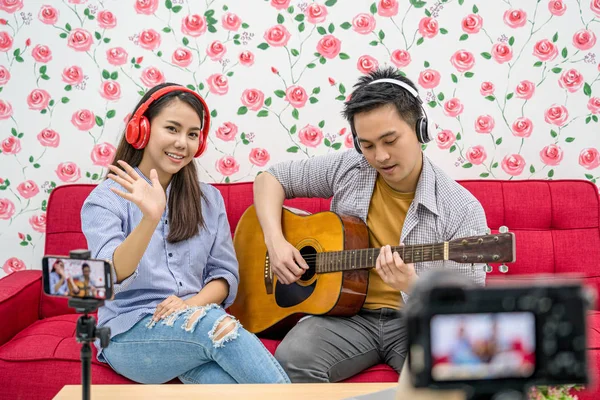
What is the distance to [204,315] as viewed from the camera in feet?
5.52

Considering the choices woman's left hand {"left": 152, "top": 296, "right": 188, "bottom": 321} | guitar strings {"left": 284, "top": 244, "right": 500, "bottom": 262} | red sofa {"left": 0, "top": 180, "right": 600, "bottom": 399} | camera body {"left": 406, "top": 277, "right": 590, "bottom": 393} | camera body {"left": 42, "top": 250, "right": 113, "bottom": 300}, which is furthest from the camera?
red sofa {"left": 0, "top": 180, "right": 600, "bottom": 399}

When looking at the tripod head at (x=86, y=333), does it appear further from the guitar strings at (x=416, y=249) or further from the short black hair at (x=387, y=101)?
the short black hair at (x=387, y=101)

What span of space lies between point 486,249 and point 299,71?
138 centimetres

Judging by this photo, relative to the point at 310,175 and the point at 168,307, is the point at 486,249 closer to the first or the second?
the point at 310,175

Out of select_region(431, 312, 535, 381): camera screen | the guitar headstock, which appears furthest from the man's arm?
select_region(431, 312, 535, 381): camera screen

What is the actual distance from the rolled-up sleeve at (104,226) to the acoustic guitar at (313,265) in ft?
1.73

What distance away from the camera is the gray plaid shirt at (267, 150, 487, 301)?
1820 millimetres

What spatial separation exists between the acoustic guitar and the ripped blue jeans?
0.32 m

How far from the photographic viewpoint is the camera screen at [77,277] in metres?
0.93

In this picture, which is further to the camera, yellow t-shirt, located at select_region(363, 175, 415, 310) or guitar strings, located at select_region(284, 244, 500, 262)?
yellow t-shirt, located at select_region(363, 175, 415, 310)

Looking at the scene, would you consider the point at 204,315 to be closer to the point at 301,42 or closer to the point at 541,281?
the point at 541,281

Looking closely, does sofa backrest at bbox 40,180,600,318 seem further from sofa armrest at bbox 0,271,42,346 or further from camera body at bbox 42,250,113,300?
camera body at bbox 42,250,113,300

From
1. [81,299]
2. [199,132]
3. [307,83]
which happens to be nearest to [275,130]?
[307,83]

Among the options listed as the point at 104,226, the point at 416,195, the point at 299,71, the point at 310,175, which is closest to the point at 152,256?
the point at 104,226
